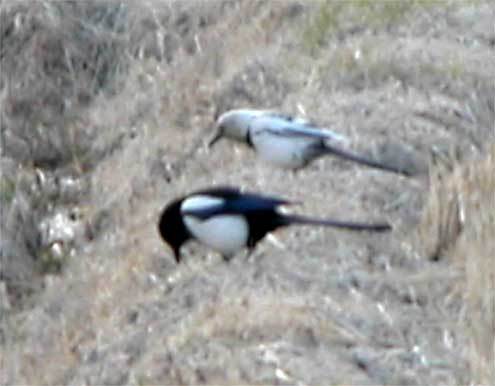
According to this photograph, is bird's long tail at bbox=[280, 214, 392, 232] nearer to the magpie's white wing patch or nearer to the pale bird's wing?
the magpie's white wing patch

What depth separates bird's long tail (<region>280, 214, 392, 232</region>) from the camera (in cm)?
958

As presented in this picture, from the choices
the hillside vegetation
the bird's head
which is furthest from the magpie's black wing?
the bird's head

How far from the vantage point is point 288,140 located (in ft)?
34.0

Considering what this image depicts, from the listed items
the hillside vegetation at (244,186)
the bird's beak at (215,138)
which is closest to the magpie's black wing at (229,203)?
the hillside vegetation at (244,186)

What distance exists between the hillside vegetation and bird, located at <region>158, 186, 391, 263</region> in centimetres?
8

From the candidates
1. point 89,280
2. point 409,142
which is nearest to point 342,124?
point 409,142

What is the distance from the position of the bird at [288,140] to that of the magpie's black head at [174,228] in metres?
0.61

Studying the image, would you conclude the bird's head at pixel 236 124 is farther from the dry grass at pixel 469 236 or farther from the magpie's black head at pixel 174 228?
the dry grass at pixel 469 236

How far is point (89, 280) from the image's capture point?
11.0m

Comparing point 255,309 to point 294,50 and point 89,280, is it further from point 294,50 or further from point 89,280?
point 294,50

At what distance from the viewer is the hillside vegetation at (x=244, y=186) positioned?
8578 millimetres

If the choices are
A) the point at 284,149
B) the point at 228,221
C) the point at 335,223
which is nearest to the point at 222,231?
the point at 228,221

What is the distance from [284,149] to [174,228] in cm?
71

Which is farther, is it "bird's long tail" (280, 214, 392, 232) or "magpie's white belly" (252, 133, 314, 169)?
"magpie's white belly" (252, 133, 314, 169)
